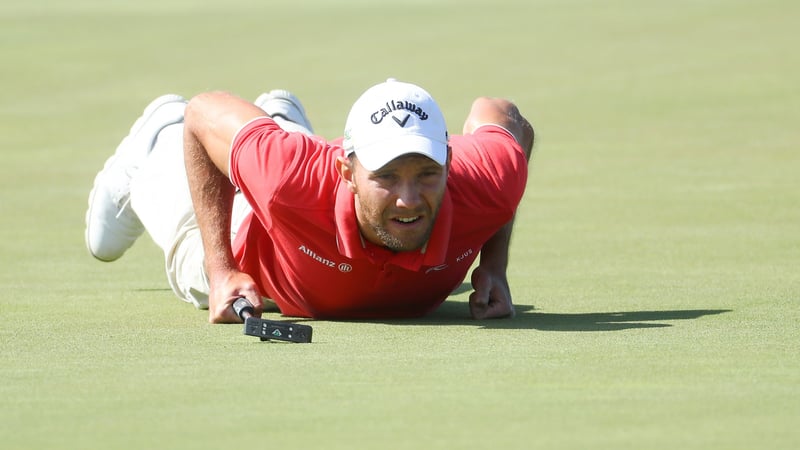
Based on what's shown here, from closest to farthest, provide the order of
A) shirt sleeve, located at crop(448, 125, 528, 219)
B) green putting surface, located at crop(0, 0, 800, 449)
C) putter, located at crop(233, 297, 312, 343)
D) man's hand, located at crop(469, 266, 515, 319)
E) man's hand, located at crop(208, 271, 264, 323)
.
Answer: green putting surface, located at crop(0, 0, 800, 449) → putter, located at crop(233, 297, 312, 343) → shirt sleeve, located at crop(448, 125, 528, 219) → man's hand, located at crop(208, 271, 264, 323) → man's hand, located at crop(469, 266, 515, 319)

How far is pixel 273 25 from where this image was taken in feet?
74.8

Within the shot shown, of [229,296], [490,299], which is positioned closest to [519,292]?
[490,299]

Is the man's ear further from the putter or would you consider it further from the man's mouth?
the putter

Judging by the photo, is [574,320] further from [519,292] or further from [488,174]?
[519,292]

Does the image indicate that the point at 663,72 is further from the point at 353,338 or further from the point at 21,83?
the point at 353,338

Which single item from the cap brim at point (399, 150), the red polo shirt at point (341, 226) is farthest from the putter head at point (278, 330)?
the cap brim at point (399, 150)

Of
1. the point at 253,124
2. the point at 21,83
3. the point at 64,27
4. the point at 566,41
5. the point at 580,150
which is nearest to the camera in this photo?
the point at 253,124

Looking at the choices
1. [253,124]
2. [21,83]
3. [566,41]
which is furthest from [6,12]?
[253,124]

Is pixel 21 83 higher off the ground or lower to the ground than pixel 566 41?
lower

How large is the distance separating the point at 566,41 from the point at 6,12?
11722mm

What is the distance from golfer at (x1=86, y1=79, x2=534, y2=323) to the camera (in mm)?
4668

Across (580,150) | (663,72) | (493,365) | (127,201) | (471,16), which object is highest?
(471,16)

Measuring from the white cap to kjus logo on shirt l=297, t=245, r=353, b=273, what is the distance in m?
0.41

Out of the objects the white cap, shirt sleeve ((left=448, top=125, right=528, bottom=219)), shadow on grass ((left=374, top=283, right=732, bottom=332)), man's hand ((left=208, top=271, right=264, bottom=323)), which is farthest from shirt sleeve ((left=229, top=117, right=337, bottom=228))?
shadow on grass ((left=374, top=283, right=732, bottom=332))
